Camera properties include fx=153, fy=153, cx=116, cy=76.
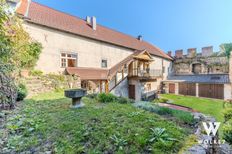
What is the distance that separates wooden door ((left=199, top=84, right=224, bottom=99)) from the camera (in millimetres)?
20219

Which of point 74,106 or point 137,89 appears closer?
point 74,106

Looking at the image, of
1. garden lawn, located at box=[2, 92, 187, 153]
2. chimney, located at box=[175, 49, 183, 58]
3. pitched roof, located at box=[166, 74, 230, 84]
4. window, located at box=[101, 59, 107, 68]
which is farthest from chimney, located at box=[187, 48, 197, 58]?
garden lawn, located at box=[2, 92, 187, 153]

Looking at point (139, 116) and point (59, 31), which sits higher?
point (59, 31)

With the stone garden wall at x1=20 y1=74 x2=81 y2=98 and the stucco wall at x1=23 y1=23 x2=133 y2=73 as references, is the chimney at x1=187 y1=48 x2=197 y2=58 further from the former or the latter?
the stone garden wall at x1=20 y1=74 x2=81 y2=98

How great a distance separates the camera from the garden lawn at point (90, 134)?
11.0 ft

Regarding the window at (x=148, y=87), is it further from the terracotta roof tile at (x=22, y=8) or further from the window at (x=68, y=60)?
the terracotta roof tile at (x=22, y=8)

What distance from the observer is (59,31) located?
13891 mm

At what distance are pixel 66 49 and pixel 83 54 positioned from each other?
1929 millimetres

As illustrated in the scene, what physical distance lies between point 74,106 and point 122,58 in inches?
578

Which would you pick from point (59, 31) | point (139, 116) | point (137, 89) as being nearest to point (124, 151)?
point (139, 116)

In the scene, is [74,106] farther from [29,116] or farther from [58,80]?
[58,80]

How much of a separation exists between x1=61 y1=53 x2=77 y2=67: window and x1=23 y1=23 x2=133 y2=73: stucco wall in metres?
0.39

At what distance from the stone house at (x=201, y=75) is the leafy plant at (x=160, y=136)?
2067 centimetres

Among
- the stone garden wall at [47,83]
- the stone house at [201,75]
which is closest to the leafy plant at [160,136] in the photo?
the stone garden wall at [47,83]
